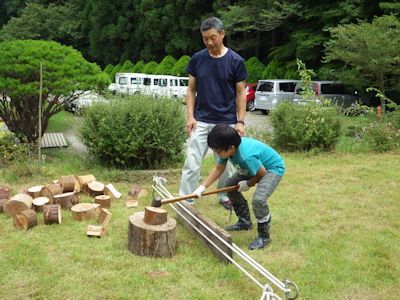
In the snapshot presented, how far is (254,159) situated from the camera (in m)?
3.76

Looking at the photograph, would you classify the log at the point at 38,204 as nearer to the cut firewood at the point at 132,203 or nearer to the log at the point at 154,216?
the cut firewood at the point at 132,203

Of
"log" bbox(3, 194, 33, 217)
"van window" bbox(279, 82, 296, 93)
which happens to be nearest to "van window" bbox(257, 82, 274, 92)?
"van window" bbox(279, 82, 296, 93)

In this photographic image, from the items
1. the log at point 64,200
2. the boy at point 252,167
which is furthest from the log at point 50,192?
the boy at point 252,167

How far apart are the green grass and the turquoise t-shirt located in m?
0.63

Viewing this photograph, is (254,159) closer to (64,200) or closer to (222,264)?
(222,264)

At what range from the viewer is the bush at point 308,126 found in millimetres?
8430

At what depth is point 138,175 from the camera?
6531 millimetres

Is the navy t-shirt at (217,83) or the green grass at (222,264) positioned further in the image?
the navy t-shirt at (217,83)

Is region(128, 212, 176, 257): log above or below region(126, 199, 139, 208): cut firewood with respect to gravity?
above

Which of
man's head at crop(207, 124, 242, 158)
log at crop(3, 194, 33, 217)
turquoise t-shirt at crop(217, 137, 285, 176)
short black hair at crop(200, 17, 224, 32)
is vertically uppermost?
short black hair at crop(200, 17, 224, 32)

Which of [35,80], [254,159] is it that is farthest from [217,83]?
[35,80]

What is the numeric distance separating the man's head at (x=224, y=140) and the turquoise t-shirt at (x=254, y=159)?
0.11 m

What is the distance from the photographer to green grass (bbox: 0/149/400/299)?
318 cm

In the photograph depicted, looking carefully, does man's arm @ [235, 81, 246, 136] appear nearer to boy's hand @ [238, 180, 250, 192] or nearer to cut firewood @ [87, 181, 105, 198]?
boy's hand @ [238, 180, 250, 192]
